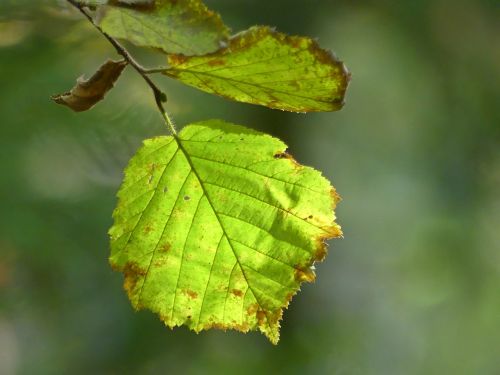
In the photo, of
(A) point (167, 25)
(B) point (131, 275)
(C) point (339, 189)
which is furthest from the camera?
(C) point (339, 189)

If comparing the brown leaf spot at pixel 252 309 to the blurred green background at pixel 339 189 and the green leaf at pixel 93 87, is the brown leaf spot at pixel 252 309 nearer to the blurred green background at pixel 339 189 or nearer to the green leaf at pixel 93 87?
the green leaf at pixel 93 87

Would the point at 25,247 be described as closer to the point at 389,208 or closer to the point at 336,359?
the point at 336,359

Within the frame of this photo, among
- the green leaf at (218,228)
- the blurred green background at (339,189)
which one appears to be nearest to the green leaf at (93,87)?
the green leaf at (218,228)

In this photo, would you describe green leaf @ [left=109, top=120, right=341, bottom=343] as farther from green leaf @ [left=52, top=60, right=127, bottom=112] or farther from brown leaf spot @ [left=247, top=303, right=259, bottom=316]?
green leaf @ [left=52, top=60, right=127, bottom=112]

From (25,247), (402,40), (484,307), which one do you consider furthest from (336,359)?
(402,40)

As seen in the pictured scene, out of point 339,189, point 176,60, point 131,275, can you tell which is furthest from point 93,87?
point 339,189

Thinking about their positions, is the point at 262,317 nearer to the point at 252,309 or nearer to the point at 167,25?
the point at 252,309

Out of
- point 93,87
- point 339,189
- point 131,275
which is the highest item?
point 93,87
